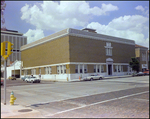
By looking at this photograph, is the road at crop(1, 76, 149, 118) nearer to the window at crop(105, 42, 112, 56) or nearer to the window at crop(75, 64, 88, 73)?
the window at crop(75, 64, 88, 73)

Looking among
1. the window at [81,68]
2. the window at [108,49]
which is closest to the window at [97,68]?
the window at [81,68]

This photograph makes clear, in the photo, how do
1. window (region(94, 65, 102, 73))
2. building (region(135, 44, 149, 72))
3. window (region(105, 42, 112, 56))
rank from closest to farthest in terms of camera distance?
1. window (region(94, 65, 102, 73))
2. window (region(105, 42, 112, 56))
3. building (region(135, 44, 149, 72))

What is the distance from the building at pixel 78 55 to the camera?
4409 cm

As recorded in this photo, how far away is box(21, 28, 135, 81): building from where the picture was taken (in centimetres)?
4409

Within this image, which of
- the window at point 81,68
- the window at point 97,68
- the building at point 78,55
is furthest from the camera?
the window at point 97,68

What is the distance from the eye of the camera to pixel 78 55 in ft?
147

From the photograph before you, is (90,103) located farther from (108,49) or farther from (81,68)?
(108,49)

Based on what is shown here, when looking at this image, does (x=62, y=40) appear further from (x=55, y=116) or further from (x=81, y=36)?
(x=55, y=116)

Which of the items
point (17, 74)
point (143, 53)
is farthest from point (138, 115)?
point (17, 74)

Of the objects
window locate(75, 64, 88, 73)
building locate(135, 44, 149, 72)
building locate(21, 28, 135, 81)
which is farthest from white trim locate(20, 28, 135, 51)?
window locate(75, 64, 88, 73)

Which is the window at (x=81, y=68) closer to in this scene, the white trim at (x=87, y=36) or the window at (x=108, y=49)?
the white trim at (x=87, y=36)

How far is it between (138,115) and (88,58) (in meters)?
39.7

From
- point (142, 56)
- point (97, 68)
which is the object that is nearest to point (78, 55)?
point (97, 68)

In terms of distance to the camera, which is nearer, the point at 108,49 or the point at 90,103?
the point at 90,103
